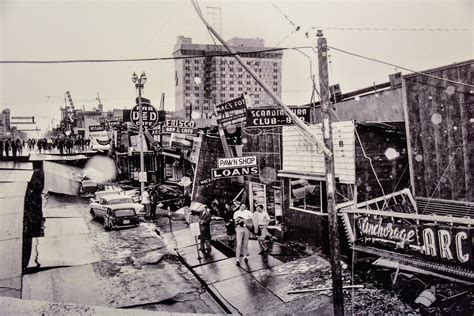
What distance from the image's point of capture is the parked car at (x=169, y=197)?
74.5ft

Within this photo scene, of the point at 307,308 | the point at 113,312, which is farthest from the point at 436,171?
the point at 113,312

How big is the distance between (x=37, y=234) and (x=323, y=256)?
1243cm

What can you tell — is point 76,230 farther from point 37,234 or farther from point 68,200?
point 68,200

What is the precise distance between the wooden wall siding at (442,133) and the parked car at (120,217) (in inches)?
510

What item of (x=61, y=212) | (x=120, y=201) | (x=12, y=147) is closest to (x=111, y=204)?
(x=120, y=201)

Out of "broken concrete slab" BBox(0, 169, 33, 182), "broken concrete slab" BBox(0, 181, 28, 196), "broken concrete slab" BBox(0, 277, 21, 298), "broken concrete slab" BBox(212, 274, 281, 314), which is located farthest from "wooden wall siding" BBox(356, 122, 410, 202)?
"broken concrete slab" BBox(0, 169, 33, 182)

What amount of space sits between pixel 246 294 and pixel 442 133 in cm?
791

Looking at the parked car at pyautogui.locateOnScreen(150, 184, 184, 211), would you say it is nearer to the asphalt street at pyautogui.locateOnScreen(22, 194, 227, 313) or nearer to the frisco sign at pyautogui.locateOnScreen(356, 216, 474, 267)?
the asphalt street at pyautogui.locateOnScreen(22, 194, 227, 313)

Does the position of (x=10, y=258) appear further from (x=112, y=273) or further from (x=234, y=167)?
(x=234, y=167)

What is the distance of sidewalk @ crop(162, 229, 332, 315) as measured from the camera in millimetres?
9344

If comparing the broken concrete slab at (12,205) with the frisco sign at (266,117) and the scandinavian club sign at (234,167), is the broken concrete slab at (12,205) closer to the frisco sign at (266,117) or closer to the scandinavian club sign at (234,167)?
the scandinavian club sign at (234,167)

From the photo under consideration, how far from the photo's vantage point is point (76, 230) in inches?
694

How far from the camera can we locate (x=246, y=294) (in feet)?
33.4

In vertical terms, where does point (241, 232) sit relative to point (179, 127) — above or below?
below
